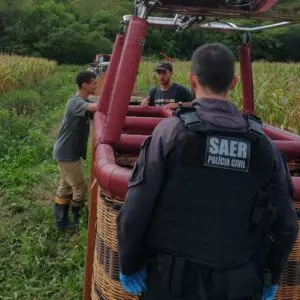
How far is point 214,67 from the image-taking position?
191cm

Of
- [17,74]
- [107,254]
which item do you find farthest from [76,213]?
[17,74]

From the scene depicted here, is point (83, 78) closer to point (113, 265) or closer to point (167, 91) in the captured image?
point (167, 91)

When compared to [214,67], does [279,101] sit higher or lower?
lower

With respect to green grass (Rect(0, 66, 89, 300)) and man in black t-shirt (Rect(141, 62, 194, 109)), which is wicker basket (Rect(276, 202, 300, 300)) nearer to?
green grass (Rect(0, 66, 89, 300))

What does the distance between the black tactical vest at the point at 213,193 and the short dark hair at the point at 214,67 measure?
5.5 inches

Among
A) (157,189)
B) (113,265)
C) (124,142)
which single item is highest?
(157,189)

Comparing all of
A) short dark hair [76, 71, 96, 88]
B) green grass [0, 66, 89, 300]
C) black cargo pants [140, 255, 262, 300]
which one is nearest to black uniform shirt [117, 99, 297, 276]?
black cargo pants [140, 255, 262, 300]

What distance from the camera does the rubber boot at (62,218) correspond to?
5.34 m


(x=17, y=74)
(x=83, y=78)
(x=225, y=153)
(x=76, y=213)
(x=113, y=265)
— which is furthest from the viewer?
(x=17, y=74)

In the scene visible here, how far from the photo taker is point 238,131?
6.12 feet

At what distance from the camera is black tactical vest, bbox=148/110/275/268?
1846mm

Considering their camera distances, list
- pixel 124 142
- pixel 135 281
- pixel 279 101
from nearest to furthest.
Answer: pixel 135 281 → pixel 124 142 → pixel 279 101

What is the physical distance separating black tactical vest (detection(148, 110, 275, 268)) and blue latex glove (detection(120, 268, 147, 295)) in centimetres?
17

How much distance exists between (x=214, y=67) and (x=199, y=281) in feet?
2.60
